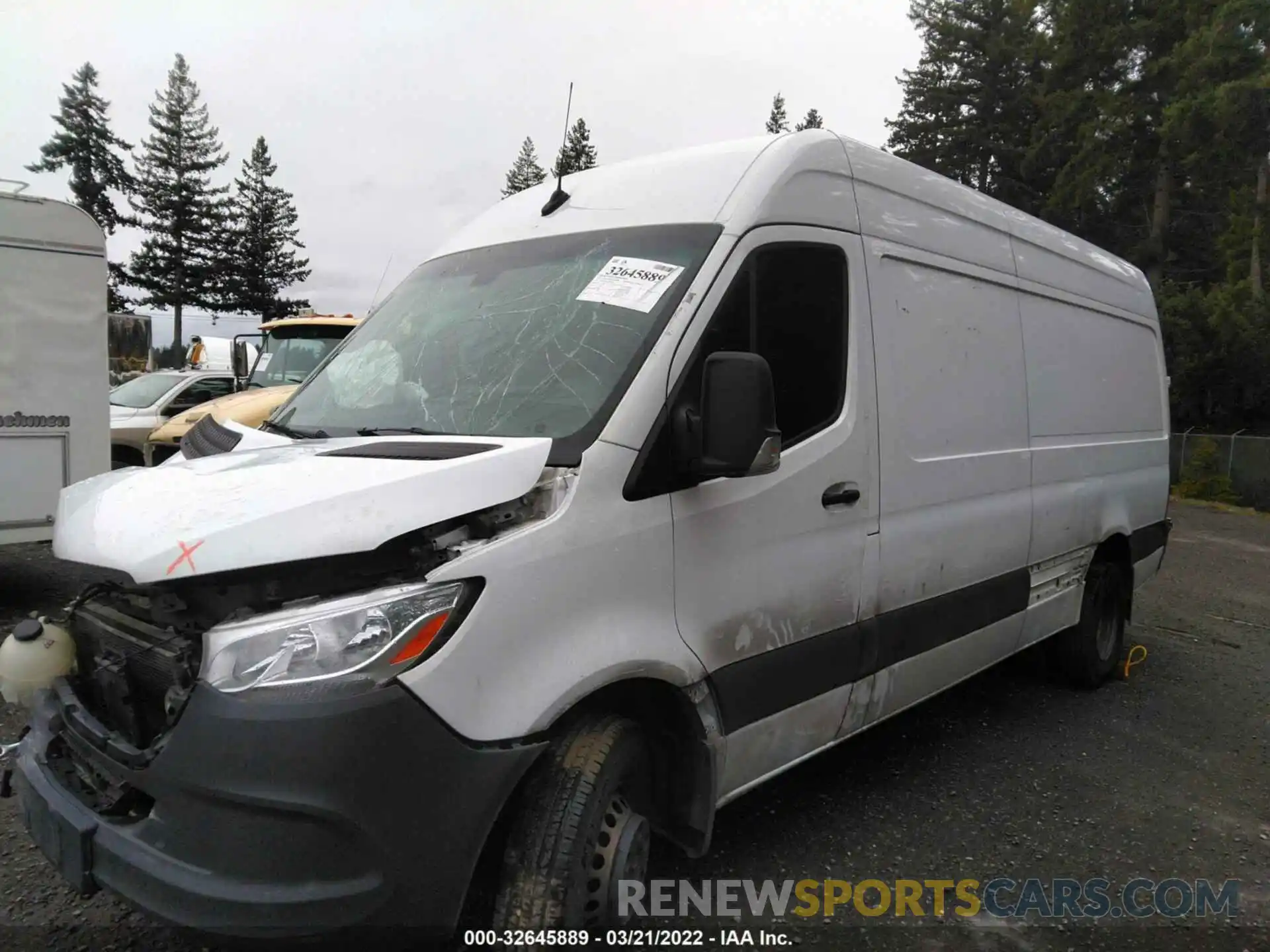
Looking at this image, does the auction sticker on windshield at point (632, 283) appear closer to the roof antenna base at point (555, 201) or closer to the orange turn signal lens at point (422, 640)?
the roof antenna base at point (555, 201)

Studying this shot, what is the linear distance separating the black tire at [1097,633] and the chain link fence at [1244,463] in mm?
15922

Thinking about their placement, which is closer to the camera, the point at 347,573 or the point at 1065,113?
the point at 347,573

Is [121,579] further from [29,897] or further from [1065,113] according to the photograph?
[1065,113]

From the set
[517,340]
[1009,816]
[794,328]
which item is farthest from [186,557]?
[1009,816]

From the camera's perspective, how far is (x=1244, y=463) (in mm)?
20016

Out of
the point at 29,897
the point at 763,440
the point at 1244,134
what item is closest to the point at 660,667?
the point at 763,440

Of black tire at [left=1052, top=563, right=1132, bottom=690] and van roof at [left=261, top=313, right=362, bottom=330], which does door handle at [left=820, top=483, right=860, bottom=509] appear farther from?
van roof at [left=261, top=313, right=362, bottom=330]

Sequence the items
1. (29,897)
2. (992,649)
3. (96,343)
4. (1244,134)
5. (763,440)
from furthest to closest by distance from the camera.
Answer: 1. (1244,134)
2. (96,343)
3. (992,649)
4. (29,897)
5. (763,440)

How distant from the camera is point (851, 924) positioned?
3062mm

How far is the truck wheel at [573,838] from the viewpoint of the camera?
2.21 metres

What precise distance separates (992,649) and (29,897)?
156 inches

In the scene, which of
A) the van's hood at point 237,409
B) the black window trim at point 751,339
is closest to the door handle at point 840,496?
the black window trim at point 751,339

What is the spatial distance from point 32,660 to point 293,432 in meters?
1.01

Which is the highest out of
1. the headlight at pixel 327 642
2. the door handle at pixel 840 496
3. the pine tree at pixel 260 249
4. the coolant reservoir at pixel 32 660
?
the pine tree at pixel 260 249
